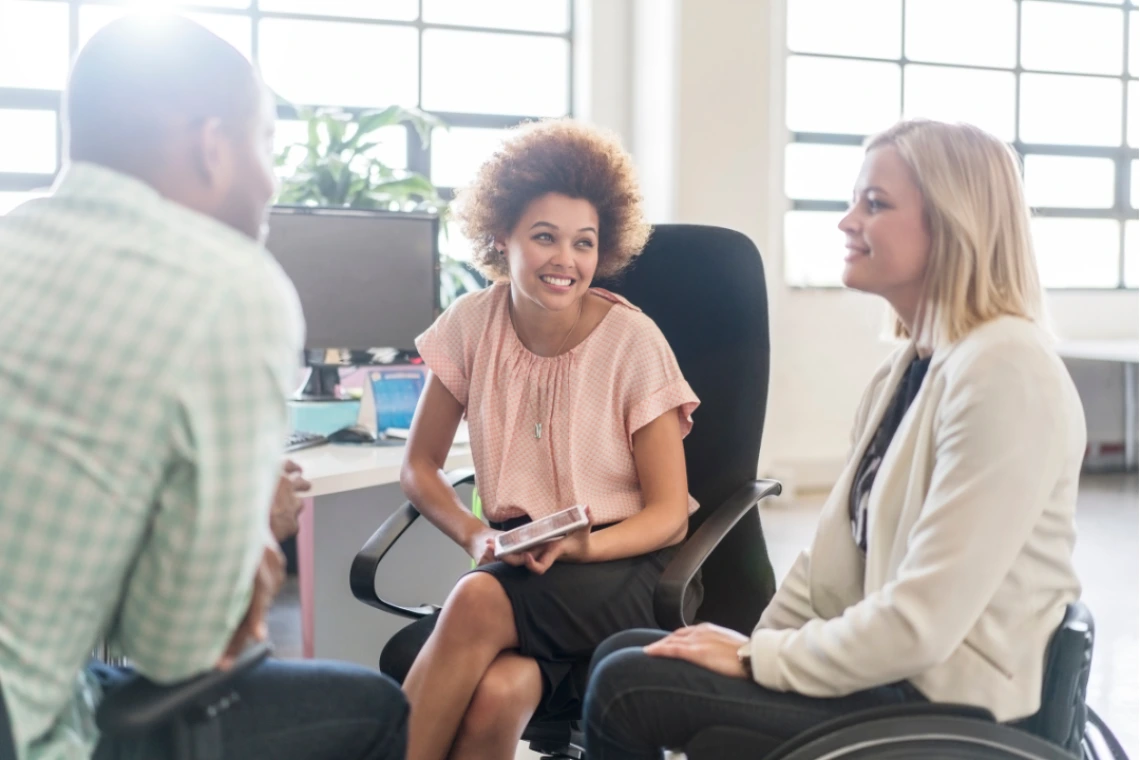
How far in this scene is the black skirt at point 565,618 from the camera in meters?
1.47

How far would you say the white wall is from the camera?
447 cm

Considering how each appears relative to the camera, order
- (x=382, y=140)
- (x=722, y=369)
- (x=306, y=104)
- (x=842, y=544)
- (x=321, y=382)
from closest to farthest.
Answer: (x=842, y=544)
(x=722, y=369)
(x=321, y=382)
(x=382, y=140)
(x=306, y=104)

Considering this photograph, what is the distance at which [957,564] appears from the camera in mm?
1044

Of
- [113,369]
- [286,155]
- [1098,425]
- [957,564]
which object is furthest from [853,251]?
[1098,425]

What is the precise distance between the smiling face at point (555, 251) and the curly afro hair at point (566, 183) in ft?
0.08

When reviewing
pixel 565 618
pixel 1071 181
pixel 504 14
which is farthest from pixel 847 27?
pixel 565 618

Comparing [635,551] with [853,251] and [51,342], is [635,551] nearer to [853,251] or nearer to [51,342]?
[853,251]

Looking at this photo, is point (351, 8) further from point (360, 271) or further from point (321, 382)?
point (321, 382)

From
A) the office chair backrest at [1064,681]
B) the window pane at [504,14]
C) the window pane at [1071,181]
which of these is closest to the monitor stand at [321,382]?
the office chair backrest at [1064,681]

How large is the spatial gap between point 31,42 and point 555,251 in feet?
11.5

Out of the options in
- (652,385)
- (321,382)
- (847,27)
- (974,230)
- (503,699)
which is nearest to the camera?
(974,230)

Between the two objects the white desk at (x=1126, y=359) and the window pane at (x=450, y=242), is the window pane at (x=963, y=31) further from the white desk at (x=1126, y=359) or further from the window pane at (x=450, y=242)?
the window pane at (x=450, y=242)

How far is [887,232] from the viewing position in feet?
4.06

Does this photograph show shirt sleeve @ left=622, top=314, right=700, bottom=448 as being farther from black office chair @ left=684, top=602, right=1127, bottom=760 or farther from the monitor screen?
the monitor screen
